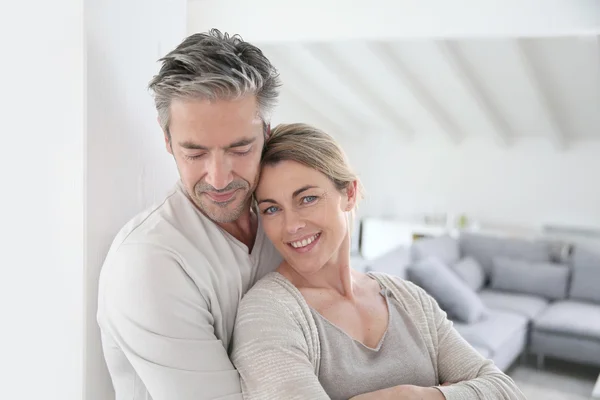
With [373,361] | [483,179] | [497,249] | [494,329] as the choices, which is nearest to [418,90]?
[483,179]

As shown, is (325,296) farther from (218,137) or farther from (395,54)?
(395,54)

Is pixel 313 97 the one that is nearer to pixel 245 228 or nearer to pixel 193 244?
pixel 245 228

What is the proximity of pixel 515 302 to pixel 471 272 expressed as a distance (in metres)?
0.48

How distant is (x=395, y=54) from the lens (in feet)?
20.7

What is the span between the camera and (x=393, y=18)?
13.4ft

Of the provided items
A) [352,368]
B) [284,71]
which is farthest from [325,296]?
[284,71]

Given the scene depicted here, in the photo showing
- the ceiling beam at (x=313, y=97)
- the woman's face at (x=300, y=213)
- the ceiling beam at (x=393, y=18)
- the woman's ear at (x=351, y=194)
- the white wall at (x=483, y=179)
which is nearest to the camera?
the woman's face at (x=300, y=213)

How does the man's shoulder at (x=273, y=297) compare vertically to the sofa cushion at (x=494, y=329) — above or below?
above

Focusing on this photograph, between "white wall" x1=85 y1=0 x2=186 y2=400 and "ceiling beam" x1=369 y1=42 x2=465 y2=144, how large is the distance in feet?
15.5

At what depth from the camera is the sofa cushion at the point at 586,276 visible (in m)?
5.45

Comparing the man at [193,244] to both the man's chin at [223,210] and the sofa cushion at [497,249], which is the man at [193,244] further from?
the sofa cushion at [497,249]

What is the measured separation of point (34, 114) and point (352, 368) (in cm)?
93

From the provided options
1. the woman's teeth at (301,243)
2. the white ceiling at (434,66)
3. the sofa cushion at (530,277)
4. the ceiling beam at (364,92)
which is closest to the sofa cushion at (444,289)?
the sofa cushion at (530,277)

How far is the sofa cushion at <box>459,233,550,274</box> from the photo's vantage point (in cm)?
591
